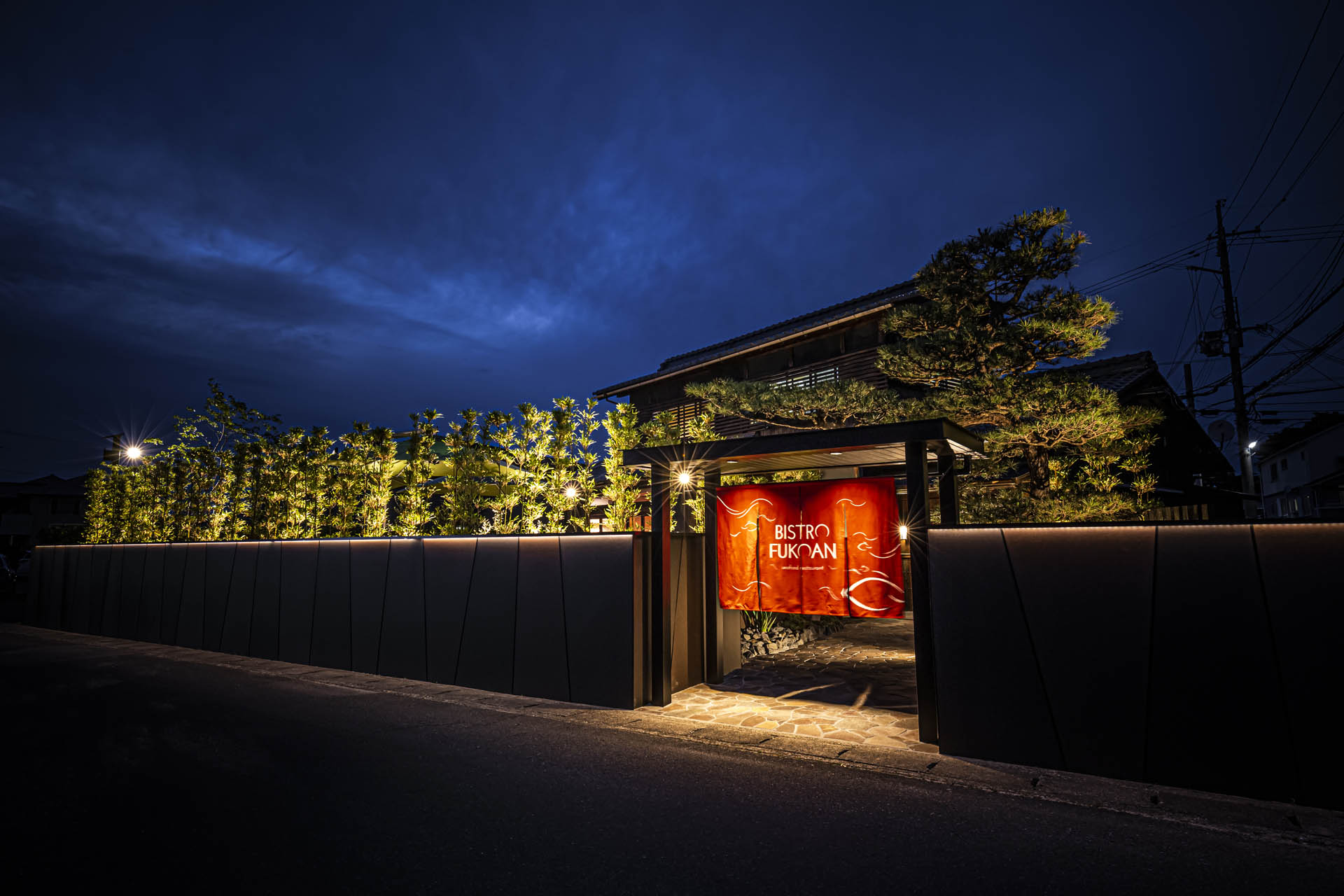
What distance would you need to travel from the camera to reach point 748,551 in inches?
297

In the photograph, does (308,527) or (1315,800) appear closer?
(1315,800)

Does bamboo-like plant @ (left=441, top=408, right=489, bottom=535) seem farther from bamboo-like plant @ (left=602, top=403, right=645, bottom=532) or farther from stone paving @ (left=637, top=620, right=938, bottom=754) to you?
stone paving @ (left=637, top=620, right=938, bottom=754)

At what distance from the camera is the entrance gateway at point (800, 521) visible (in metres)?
5.73

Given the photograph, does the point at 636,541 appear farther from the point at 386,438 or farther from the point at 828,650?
the point at 386,438

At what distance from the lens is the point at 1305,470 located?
32906 mm

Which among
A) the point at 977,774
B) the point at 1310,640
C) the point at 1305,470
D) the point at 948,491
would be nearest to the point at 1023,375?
the point at 948,491

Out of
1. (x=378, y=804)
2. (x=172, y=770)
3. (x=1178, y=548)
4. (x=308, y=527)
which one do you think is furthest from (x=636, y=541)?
(x=308, y=527)

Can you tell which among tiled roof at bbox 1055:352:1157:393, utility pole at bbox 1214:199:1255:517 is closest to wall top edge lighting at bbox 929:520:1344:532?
tiled roof at bbox 1055:352:1157:393

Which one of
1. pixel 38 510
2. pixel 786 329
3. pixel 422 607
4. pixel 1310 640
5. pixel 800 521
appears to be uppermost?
pixel 786 329

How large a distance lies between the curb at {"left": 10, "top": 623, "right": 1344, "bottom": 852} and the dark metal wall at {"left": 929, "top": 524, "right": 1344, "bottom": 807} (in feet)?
0.43

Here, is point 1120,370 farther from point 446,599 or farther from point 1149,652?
point 446,599

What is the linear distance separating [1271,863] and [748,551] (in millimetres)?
4946

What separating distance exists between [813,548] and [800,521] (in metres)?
0.35

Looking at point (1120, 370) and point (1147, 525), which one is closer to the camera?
point (1147, 525)
